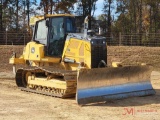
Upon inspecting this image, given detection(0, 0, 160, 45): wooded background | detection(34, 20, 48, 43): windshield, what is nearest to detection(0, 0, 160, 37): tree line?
detection(0, 0, 160, 45): wooded background

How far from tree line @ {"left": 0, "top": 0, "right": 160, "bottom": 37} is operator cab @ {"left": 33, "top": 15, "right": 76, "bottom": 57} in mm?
26089

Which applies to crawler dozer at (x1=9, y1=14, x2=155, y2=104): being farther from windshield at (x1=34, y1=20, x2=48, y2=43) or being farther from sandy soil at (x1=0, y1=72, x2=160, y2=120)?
sandy soil at (x1=0, y1=72, x2=160, y2=120)

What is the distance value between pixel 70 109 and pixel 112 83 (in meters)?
1.83

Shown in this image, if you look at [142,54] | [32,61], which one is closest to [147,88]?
[32,61]

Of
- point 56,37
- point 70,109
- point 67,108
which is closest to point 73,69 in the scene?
point 56,37

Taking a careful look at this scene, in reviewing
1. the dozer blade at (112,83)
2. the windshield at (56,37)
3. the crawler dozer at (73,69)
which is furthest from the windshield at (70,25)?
the dozer blade at (112,83)

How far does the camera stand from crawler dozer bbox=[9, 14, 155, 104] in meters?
9.25

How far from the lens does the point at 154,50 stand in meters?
23.1

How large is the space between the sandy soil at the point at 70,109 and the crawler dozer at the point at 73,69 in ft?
0.97

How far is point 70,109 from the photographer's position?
328 inches

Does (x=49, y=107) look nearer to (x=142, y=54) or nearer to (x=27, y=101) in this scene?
(x=27, y=101)

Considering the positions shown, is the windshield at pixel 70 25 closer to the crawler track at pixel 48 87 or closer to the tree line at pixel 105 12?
the crawler track at pixel 48 87

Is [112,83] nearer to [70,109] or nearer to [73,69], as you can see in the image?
[73,69]

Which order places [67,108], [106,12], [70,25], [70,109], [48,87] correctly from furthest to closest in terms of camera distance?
[106,12], [70,25], [48,87], [67,108], [70,109]
